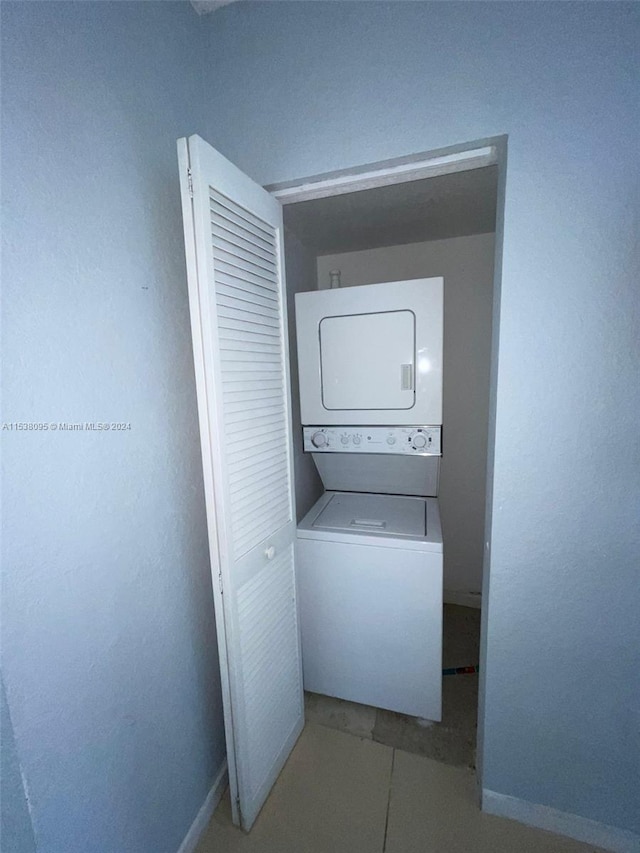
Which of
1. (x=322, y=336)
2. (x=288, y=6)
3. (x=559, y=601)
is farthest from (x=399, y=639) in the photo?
(x=288, y=6)

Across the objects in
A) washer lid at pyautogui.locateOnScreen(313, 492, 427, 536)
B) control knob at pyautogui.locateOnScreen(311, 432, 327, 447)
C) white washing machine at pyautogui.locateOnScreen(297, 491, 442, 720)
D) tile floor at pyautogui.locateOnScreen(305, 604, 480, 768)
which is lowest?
tile floor at pyautogui.locateOnScreen(305, 604, 480, 768)

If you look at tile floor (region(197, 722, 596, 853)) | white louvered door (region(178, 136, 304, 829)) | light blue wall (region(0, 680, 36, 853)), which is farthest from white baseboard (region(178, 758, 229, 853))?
light blue wall (region(0, 680, 36, 853))

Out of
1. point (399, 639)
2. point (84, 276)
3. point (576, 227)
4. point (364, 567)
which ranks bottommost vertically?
point (399, 639)

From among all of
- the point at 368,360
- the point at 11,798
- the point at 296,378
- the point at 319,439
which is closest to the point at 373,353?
the point at 368,360

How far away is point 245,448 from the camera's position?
4.81 ft

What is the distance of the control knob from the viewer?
89.1 inches

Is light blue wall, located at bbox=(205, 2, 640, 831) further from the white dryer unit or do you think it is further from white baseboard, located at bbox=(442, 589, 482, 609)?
white baseboard, located at bbox=(442, 589, 482, 609)

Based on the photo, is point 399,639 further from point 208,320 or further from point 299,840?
point 208,320

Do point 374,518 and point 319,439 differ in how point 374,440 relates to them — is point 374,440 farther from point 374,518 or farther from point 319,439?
point 374,518

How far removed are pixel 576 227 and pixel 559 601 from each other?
1.40m

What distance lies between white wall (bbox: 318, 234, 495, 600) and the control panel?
3.42 ft

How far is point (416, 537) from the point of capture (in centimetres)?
188

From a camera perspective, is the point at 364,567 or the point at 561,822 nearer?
the point at 561,822

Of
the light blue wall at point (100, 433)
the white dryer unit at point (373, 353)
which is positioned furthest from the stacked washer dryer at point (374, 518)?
the light blue wall at point (100, 433)
